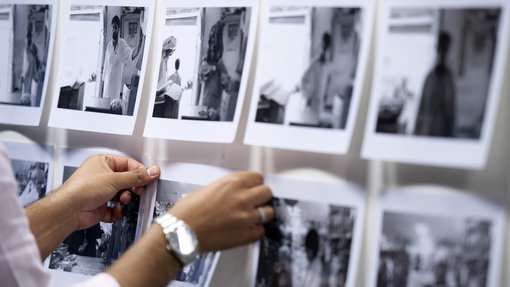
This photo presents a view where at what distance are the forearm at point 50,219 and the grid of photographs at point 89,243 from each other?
0.06 meters

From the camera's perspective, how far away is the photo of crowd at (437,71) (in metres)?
0.81

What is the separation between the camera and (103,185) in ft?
3.49

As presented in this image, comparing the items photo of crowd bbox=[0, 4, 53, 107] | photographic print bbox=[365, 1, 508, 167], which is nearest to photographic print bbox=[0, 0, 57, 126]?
photo of crowd bbox=[0, 4, 53, 107]

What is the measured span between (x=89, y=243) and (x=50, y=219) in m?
0.10

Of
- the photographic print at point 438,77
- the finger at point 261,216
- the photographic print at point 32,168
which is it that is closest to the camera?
the photographic print at point 438,77

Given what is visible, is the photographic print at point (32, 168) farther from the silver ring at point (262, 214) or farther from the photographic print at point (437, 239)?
the photographic print at point (437, 239)

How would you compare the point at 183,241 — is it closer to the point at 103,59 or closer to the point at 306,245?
the point at 306,245

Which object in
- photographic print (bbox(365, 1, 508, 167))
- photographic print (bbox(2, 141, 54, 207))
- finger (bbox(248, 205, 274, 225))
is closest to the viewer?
photographic print (bbox(365, 1, 508, 167))

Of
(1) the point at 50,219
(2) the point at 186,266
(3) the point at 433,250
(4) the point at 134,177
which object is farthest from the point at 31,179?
(3) the point at 433,250

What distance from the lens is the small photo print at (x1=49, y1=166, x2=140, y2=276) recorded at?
3.59ft

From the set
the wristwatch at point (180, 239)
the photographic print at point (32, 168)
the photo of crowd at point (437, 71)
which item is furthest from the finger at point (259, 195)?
the photographic print at point (32, 168)

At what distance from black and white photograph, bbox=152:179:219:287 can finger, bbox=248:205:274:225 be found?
112 mm

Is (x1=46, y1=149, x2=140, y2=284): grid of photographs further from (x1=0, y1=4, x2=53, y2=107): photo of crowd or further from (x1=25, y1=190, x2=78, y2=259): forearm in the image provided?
→ (x1=0, y1=4, x2=53, y2=107): photo of crowd

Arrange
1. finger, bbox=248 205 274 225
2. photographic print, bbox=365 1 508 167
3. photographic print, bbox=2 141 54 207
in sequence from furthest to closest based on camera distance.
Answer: photographic print, bbox=2 141 54 207 < finger, bbox=248 205 274 225 < photographic print, bbox=365 1 508 167
